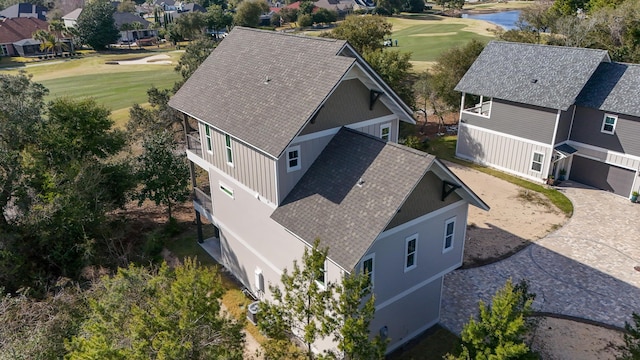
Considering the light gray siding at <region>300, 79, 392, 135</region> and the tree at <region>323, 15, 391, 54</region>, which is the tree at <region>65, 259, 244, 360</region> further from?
the tree at <region>323, 15, 391, 54</region>

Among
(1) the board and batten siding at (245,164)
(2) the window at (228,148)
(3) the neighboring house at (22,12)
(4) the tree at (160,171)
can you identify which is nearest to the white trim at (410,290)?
(1) the board and batten siding at (245,164)

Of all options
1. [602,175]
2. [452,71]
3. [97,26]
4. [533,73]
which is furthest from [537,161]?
[97,26]

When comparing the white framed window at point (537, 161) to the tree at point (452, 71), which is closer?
the white framed window at point (537, 161)

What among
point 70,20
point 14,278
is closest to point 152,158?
point 14,278

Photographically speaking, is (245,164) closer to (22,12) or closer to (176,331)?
(176,331)

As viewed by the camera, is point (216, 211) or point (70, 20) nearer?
point (216, 211)

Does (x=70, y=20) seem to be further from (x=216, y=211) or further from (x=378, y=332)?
(x=378, y=332)

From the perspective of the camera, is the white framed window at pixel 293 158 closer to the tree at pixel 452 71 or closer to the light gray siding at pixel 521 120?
the light gray siding at pixel 521 120
